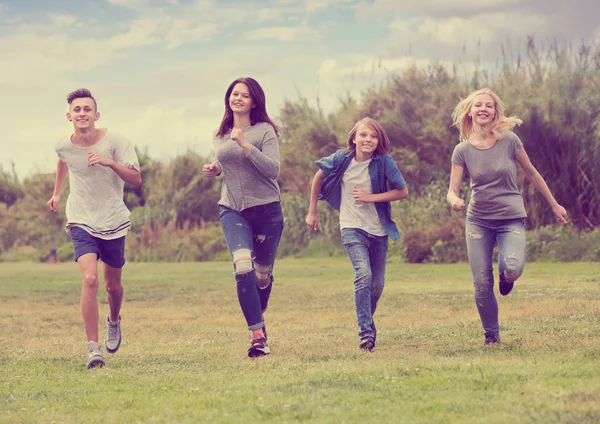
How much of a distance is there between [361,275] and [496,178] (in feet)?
4.60

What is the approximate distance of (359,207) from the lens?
30.3 feet

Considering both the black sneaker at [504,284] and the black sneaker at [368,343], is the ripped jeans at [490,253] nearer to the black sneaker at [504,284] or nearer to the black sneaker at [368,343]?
the black sneaker at [504,284]

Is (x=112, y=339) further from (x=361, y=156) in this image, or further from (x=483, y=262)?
(x=483, y=262)

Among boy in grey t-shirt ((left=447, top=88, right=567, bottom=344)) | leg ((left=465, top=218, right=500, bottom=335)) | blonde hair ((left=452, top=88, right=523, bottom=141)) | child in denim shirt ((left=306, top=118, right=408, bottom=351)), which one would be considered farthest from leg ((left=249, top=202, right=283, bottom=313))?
blonde hair ((left=452, top=88, right=523, bottom=141))

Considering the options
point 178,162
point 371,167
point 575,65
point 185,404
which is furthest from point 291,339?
point 178,162

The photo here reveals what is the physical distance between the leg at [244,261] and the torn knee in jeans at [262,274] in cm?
33

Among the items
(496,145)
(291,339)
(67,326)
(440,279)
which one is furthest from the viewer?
→ (440,279)

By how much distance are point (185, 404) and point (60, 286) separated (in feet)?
52.6

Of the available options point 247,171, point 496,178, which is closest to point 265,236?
point 247,171

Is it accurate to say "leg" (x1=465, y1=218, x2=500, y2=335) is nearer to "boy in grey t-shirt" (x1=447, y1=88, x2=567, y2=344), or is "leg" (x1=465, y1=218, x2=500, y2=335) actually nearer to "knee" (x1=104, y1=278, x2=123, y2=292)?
"boy in grey t-shirt" (x1=447, y1=88, x2=567, y2=344)

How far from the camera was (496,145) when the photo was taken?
28.7 feet

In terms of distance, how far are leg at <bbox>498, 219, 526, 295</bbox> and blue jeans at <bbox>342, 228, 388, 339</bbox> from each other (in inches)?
42.3

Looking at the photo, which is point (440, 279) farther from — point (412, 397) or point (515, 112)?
point (412, 397)

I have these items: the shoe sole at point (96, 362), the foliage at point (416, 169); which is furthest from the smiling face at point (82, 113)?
the foliage at point (416, 169)
